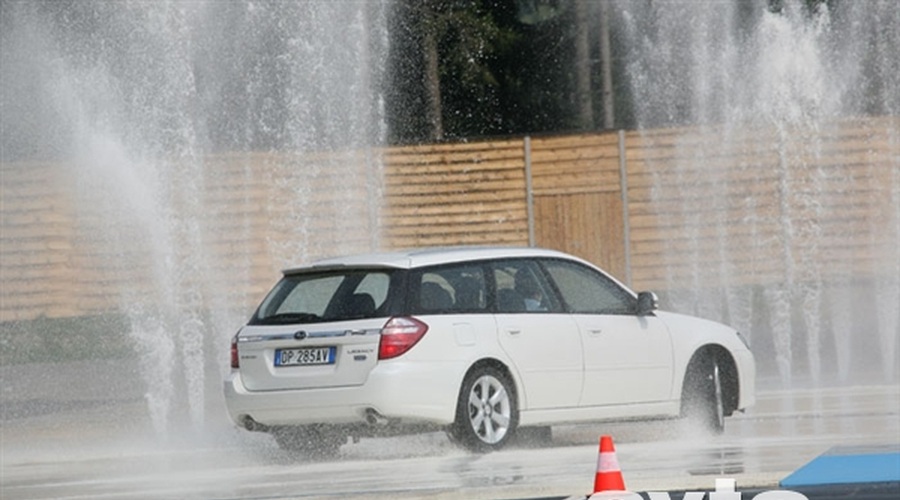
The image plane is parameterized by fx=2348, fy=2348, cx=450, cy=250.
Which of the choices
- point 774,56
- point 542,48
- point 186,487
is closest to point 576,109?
point 542,48

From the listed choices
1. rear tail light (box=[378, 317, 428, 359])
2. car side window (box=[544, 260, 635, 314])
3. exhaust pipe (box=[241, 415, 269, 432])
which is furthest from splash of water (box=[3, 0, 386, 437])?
rear tail light (box=[378, 317, 428, 359])

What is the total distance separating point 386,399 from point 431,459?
0.60 m

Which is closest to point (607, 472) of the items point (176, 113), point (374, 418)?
point (374, 418)

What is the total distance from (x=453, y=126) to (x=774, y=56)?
32.0 ft

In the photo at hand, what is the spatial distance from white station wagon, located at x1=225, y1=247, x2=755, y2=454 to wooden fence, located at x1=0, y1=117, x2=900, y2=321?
14.8 metres

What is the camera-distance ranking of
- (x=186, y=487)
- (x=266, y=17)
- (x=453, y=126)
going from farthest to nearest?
(x=453, y=126) → (x=266, y=17) → (x=186, y=487)

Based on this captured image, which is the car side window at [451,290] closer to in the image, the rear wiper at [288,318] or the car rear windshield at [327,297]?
the car rear windshield at [327,297]

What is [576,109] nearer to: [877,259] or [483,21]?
[483,21]

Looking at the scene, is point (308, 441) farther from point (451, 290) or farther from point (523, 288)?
point (523, 288)

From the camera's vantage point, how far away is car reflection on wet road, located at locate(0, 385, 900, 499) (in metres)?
13.2

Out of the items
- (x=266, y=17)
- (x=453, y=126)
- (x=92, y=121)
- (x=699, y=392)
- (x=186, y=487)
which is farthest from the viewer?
(x=453, y=126)

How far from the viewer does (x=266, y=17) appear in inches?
1312

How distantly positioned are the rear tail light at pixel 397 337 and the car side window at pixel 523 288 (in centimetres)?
102

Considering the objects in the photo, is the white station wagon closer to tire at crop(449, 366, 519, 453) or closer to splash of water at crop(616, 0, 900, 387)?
tire at crop(449, 366, 519, 453)
